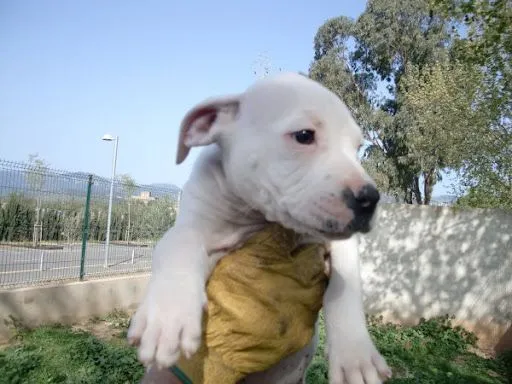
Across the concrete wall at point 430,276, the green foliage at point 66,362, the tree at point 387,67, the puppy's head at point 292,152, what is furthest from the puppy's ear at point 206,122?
the tree at point 387,67

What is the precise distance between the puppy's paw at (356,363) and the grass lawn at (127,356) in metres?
3.87

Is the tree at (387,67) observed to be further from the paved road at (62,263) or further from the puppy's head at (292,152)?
the puppy's head at (292,152)

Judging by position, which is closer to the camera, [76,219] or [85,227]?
[76,219]

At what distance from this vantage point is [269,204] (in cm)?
186

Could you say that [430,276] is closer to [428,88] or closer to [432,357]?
[432,357]

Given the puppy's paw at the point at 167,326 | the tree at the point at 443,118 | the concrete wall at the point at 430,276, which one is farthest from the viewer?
the tree at the point at 443,118

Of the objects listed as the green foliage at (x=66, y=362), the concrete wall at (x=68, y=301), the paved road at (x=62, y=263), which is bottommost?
the green foliage at (x=66, y=362)

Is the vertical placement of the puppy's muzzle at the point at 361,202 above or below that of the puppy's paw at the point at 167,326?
above

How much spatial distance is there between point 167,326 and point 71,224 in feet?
24.4

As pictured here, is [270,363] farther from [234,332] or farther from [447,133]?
[447,133]

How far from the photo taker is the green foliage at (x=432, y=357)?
6.71 meters

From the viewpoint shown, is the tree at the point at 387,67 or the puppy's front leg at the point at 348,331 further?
the tree at the point at 387,67

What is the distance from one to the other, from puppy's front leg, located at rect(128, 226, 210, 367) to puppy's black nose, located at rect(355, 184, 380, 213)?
0.60 metres

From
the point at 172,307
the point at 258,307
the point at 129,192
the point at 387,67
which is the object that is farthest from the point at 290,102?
the point at 387,67
